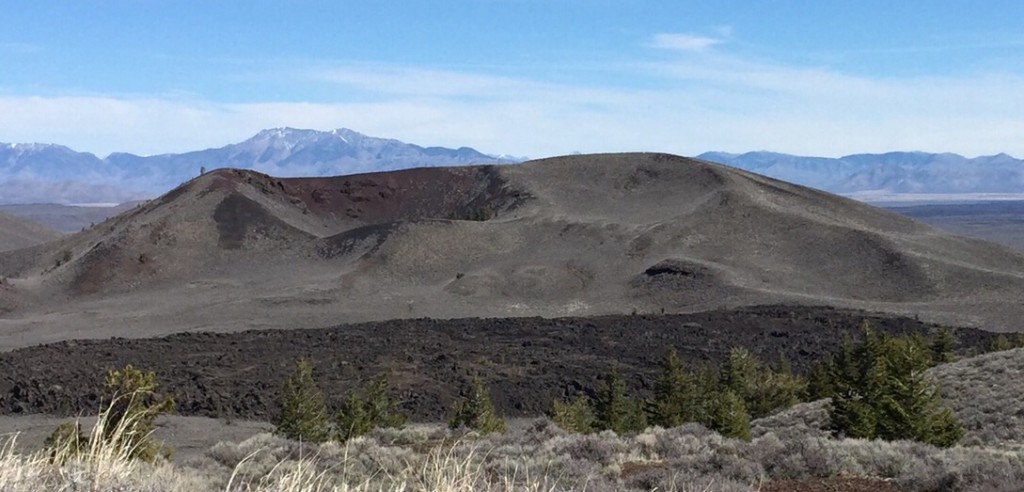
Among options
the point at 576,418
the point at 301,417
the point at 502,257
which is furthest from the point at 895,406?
the point at 502,257

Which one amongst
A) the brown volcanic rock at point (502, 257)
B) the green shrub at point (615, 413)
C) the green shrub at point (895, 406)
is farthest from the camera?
the brown volcanic rock at point (502, 257)

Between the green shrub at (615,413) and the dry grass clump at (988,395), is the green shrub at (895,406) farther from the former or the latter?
the green shrub at (615,413)

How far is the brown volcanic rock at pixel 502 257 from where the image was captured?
65.6 meters

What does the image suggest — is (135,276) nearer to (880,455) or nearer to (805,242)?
(805,242)

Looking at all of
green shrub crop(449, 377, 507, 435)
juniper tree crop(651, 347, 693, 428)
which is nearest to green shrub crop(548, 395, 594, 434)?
green shrub crop(449, 377, 507, 435)

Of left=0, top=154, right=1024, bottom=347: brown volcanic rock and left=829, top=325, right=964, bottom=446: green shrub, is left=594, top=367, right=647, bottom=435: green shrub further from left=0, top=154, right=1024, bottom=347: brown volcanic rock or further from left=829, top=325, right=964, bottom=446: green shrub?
left=0, top=154, right=1024, bottom=347: brown volcanic rock

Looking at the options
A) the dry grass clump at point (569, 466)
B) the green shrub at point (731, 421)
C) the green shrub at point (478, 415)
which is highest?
the dry grass clump at point (569, 466)

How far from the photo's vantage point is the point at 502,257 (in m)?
78.4

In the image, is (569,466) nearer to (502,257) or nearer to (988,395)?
(988,395)

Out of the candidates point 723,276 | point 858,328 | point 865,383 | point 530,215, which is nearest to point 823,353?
point 858,328

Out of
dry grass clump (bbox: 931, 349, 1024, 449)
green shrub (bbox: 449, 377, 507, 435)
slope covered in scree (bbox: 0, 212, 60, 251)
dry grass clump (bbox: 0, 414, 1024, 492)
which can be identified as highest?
dry grass clump (bbox: 0, 414, 1024, 492)

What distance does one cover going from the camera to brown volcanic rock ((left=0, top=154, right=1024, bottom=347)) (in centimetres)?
6556

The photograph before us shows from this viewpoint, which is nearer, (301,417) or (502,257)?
(301,417)

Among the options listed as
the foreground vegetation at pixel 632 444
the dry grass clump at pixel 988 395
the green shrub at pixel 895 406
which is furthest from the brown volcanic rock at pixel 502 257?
the green shrub at pixel 895 406
